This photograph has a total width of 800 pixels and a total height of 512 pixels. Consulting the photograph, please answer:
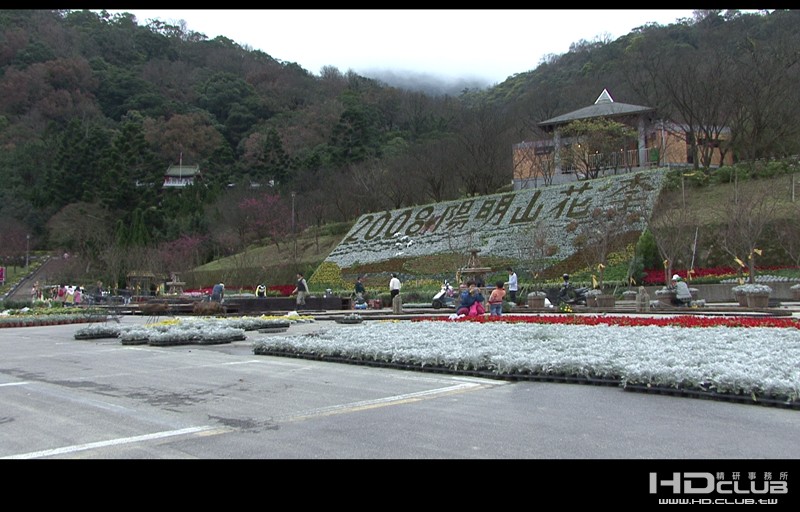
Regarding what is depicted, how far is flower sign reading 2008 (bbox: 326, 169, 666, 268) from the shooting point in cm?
3891

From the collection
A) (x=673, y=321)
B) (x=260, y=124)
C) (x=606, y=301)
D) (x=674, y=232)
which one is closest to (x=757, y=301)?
(x=606, y=301)

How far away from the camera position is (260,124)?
90.2 meters

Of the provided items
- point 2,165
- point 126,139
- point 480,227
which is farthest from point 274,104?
point 480,227

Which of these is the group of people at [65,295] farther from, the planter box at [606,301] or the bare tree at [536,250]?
the planter box at [606,301]

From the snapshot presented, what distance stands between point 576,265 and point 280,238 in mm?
30384

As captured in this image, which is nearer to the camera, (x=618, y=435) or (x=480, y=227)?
(x=618, y=435)

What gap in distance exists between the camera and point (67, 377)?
1034cm

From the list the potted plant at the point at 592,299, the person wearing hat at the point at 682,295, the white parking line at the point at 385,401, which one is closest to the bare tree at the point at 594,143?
the potted plant at the point at 592,299

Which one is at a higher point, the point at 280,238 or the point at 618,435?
the point at 280,238

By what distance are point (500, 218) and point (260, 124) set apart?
2140 inches

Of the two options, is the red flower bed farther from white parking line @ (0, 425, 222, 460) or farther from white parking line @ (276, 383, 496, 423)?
white parking line @ (0, 425, 222, 460)

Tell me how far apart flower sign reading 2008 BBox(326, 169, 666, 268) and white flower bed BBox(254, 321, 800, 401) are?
77.7 feet

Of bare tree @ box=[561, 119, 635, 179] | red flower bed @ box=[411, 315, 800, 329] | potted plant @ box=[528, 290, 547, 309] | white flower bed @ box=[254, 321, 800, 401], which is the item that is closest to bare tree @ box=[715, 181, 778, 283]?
potted plant @ box=[528, 290, 547, 309]

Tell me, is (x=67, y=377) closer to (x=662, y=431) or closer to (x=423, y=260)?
(x=662, y=431)
